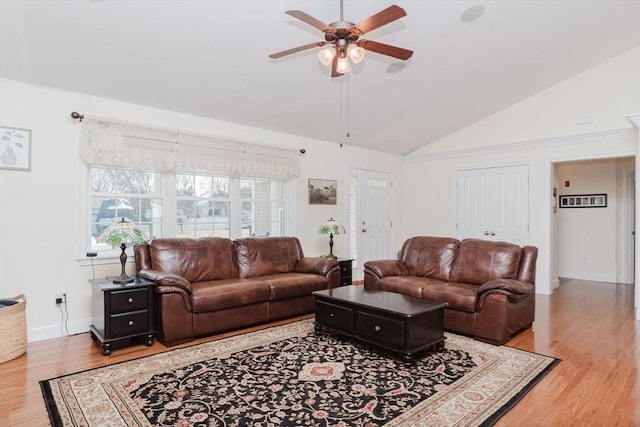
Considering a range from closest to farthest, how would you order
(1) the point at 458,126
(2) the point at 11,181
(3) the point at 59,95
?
(2) the point at 11,181
(3) the point at 59,95
(1) the point at 458,126

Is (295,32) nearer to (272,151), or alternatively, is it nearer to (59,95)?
(272,151)

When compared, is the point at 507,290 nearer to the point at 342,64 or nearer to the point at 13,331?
the point at 342,64

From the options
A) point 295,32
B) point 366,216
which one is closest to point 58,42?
point 295,32

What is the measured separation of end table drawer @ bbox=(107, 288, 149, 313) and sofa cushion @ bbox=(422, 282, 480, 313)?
9.02ft

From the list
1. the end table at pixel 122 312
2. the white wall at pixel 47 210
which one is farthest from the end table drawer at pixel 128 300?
the white wall at pixel 47 210

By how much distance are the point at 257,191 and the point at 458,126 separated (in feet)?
12.3

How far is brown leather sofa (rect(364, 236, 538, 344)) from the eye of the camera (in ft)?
11.4

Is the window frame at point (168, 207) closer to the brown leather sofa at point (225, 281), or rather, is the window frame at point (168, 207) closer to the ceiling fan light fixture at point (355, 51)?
the brown leather sofa at point (225, 281)

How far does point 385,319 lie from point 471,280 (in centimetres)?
164

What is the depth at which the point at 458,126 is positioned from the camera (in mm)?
6539

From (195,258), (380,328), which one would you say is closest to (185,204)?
(195,258)

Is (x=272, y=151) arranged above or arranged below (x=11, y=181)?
above

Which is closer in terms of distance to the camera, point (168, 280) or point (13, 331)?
point (13, 331)

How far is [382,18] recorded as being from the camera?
7.77 ft
